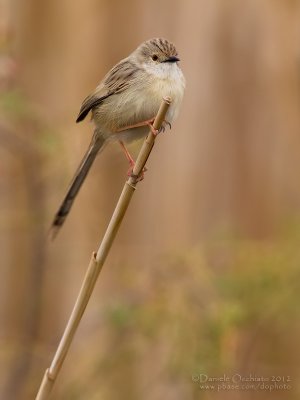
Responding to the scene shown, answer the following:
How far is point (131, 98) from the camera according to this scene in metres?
2.98

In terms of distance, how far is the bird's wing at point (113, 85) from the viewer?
3068 millimetres

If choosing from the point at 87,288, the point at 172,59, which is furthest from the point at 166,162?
the point at 87,288

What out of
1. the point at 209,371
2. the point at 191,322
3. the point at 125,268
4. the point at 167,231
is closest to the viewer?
the point at 209,371

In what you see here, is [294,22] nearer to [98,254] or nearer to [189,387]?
[189,387]

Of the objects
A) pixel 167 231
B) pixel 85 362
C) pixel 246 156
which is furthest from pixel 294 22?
pixel 85 362

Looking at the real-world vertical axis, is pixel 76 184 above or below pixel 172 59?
below

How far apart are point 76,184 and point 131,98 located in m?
0.44

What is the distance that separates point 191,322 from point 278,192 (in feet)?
7.09

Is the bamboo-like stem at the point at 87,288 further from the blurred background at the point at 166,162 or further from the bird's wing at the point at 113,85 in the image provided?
the blurred background at the point at 166,162

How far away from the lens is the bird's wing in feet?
10.1

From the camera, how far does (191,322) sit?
381cm

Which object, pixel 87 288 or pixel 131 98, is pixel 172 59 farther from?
pixel 87 288

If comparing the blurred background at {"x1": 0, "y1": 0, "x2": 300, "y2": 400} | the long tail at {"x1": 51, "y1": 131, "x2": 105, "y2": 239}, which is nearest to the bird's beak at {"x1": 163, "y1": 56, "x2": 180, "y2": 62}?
the long tail at {"x1": 51, "y1": 131, "x2": 105, "y2": 239}

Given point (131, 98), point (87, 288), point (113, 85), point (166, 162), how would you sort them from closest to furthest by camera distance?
point (87, 288), point (131, 98), point (113, 85), point (166, 162)
